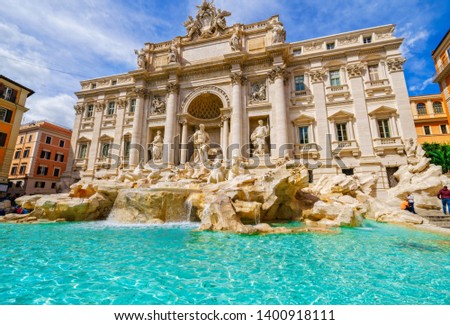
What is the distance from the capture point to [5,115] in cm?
2100

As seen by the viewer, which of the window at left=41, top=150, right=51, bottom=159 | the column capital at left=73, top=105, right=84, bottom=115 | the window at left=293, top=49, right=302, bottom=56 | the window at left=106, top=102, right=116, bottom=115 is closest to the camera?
the window at left=293, top=49, right=302, bottom=56

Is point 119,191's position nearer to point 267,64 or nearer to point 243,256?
point 243,256

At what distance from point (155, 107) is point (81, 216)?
44.8ft

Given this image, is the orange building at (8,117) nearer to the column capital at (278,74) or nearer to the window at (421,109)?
the column capital at (278,74)

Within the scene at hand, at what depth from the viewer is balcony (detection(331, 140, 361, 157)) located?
1597cm

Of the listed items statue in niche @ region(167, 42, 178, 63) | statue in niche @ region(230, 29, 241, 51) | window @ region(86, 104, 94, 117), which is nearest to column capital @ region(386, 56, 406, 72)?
statue in niche @ region(230, 29, 241, 51)

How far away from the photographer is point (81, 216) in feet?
34.2

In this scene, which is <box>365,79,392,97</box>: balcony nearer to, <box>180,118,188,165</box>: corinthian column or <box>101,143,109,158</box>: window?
<box>180,118,188,165</box>: corinthian column

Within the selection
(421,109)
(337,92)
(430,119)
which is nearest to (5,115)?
(337,92)

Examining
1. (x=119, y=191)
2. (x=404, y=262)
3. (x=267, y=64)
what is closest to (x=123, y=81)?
(x=267, y=64)

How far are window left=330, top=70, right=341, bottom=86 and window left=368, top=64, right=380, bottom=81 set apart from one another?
2.29 metres

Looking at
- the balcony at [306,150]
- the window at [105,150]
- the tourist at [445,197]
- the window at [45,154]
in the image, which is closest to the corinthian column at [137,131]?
the window at [105,150]

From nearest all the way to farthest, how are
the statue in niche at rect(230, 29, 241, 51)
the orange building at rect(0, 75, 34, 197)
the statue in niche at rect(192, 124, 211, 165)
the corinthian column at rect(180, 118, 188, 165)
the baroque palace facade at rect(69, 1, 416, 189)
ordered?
1. the baroque palace facade at rect(69, 1, 416, 189)
2. the statue in niche at rect(192, 124, 211, 165)
3. the corinthian column at rect(180, 118, 188, 165)
4. the statue in niche at rect(230, 29, 241, 51)
5. the orange building at rect(0, 75, 34, 197)

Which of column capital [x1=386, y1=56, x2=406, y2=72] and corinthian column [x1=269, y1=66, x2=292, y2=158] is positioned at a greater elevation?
column capital [x1=386, y1=56, x2=406, y2=72]
